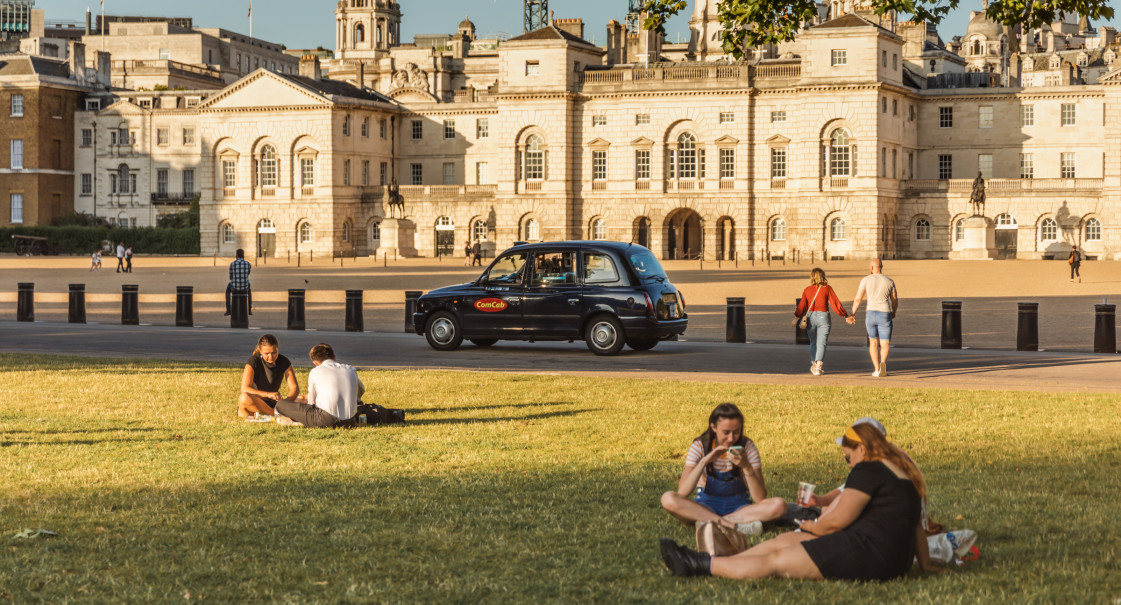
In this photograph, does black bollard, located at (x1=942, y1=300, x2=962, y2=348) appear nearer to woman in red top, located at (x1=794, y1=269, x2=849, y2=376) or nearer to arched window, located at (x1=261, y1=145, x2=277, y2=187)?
woman in red top, located at (x1=794, y1=269, x2=849, y2=376)

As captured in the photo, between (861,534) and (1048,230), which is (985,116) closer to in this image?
(1048,230)

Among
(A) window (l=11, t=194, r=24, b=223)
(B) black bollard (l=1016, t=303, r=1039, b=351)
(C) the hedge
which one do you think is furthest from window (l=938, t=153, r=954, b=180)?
(B) black bollard (l=1016, t=303, r=1039, b=351)

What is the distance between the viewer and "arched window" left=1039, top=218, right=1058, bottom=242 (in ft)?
263

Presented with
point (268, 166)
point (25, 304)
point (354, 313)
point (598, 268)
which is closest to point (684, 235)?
point (268, 166)

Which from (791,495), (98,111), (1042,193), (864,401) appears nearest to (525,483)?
(791,495)

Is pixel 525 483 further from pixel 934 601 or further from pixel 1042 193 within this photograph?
pixel 1042 193

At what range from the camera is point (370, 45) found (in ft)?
474

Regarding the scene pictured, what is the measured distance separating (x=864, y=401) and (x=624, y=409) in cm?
279

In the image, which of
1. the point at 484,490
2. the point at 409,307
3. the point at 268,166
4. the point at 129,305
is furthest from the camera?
the point at 268,166

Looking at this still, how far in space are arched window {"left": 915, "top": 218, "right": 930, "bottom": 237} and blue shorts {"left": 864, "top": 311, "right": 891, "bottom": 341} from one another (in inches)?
2572

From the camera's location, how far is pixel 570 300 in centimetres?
2327

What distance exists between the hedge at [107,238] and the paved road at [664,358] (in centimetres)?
6977

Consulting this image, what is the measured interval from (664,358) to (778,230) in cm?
6120

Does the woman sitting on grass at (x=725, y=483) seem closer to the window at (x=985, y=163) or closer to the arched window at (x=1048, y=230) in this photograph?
the arched window at (x=1048, y=230)
